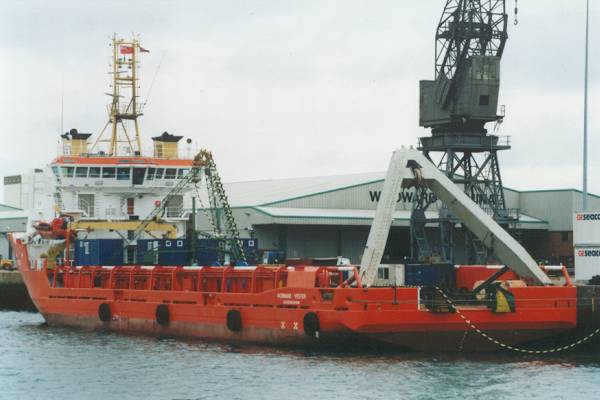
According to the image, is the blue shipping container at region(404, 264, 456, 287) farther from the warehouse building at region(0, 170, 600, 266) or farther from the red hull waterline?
the warehouse building at region(0, 170, 600, 266)

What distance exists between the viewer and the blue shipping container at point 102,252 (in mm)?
44781

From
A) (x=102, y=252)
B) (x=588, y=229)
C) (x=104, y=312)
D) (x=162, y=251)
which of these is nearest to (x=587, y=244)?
(x=588, y=229)

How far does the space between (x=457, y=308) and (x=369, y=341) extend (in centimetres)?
296

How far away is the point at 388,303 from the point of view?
33.2 m

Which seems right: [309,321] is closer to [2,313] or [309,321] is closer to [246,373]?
[246,373]

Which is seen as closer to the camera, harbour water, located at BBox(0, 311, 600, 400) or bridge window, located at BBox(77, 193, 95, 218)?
harbour water, located at BBox(0, 311, 600, 400)

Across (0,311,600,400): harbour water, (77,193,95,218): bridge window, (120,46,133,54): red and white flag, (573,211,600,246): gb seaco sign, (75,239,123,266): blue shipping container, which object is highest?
(120,46,133,54): red and white flag

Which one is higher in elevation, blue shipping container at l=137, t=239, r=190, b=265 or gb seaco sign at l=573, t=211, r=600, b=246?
gb seaco sign at l=573, t=211, r=600, b=246

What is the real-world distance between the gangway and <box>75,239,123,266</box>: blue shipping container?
43.7 feet

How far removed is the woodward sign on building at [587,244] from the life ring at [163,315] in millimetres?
16967

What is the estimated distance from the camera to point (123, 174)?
4847cm

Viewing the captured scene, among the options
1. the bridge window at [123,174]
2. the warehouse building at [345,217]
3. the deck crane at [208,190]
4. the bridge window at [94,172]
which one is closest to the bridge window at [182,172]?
the deck crane at [208,190]

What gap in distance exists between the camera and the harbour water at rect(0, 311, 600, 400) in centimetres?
2845

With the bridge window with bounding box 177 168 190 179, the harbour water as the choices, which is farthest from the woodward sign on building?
the bridge window with bounding box 177 168 190 179
